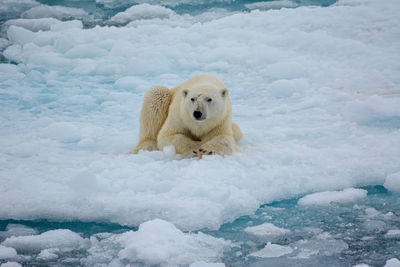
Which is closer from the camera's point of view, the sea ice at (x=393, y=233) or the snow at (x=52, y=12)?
the sea ice at (x=393, y=233)

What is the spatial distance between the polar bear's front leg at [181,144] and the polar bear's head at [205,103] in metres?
0.24

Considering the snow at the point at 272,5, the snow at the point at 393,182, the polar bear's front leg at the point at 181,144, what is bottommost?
the snow at the point at 393,182

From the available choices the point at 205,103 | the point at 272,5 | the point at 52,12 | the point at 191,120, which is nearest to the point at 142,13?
the point at 52,12

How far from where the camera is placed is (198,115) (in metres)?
3.94

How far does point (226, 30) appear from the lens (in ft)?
29.4

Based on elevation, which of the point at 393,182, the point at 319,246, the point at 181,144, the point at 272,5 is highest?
the point at 272,5

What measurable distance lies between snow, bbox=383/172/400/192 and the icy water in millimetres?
13

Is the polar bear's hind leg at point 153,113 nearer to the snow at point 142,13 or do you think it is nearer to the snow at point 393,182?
the snow at point 393,182

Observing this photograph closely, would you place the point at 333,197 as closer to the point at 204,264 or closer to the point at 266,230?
the point at 266,230

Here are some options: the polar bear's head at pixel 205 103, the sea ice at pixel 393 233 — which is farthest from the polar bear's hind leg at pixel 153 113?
the sea ice at pixel 393 233

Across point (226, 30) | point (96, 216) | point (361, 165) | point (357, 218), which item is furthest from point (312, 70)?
point (96, 216)

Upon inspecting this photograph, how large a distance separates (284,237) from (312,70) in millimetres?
4840

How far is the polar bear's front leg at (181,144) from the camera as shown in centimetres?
416

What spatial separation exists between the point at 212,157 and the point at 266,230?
114 centimetres
